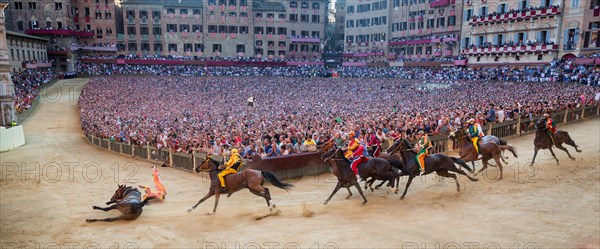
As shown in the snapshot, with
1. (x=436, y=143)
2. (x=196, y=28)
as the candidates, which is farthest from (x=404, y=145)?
(x=196, y=28)

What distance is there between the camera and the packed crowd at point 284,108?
1762 cm

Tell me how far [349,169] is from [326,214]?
5.21ft

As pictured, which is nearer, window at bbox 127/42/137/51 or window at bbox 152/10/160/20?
window at bbox 152/10/160/20

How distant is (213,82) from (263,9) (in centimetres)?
2326

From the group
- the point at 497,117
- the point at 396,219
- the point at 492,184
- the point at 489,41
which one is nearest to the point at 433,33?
the point at 489,41

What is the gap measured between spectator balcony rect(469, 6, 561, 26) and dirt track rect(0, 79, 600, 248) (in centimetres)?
3062

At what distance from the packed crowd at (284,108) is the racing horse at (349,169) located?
1.92 metres

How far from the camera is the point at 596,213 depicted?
1040 centimetres

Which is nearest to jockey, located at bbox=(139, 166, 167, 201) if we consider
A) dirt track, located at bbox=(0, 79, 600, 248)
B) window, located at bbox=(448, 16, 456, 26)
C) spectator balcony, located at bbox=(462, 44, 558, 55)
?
dirt track, located at bbox=(0, 79, 600, 248)

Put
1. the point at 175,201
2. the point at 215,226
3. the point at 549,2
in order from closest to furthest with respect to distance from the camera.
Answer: the point at 215,226, the point at 175,201, the point at 549,2

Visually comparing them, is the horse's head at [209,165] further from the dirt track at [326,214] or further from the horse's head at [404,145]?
the horse's head at [404,145]

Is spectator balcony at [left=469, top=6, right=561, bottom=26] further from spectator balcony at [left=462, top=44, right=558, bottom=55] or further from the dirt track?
the dirt track

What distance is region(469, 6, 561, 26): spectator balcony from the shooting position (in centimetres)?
4088

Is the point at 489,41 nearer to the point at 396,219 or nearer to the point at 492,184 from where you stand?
the point at 492,184
